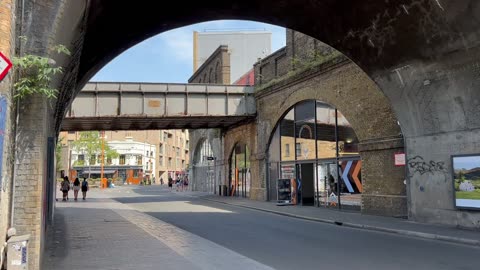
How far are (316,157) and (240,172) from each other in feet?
39.0

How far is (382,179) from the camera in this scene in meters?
18.5

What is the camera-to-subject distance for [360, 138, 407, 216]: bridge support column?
17688 millimetres

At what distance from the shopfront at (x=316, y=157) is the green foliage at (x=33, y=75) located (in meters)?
16.0

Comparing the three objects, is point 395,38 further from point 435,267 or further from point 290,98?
point 290,98

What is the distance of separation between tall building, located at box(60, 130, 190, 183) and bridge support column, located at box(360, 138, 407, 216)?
71.0m

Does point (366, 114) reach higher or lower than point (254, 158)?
higher

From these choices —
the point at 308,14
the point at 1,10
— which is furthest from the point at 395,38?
the point at 1,10

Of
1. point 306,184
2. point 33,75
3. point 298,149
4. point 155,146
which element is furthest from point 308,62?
point 155,146

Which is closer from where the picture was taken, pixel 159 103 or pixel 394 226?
pixel 394 226

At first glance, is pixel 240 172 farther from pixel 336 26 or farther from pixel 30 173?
pixel 30 173

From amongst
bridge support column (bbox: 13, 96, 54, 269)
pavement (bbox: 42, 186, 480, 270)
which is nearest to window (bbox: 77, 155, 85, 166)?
pavement (bbox: 42, 186, 480, 270)

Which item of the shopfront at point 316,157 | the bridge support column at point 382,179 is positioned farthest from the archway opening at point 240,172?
the bridge support column at point 382,179

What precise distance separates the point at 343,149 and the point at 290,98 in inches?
216

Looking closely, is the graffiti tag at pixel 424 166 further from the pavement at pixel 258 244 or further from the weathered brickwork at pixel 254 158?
the weathered brickwork at pixel 254 158
